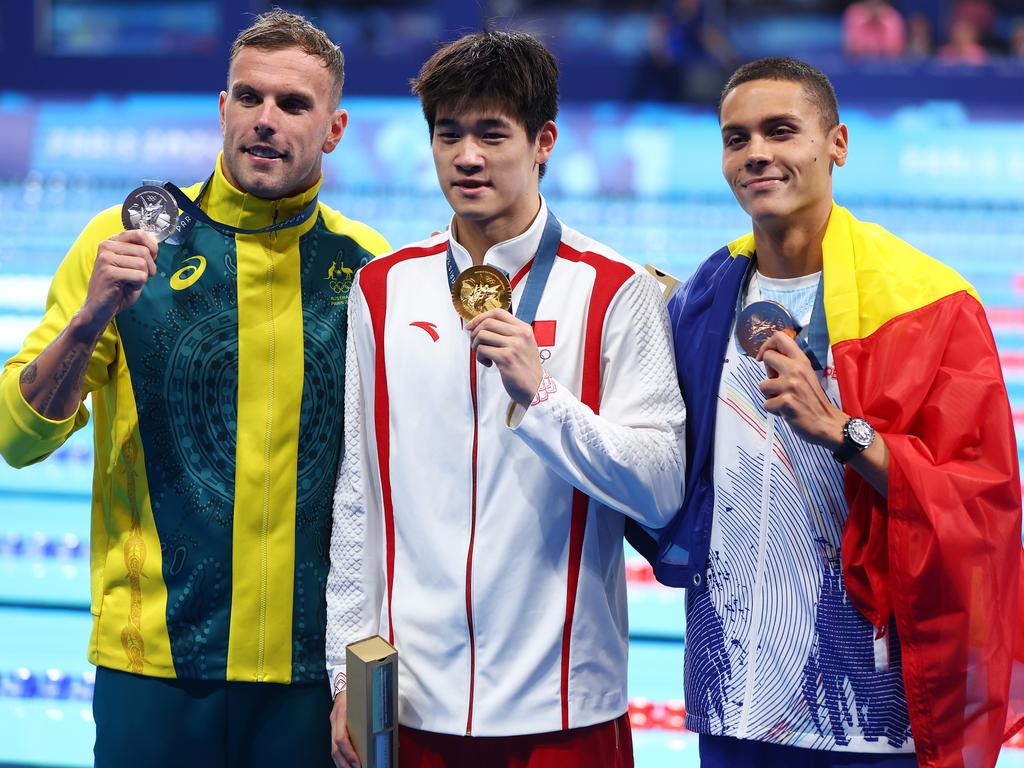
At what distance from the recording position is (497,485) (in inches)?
70.1

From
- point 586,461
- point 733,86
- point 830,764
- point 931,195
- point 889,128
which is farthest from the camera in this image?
point 889,128

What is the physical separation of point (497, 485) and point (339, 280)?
1.54 feet

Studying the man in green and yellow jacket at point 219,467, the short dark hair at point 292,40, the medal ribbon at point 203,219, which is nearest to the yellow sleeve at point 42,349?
the man in green and yellow jacket at point 219,467

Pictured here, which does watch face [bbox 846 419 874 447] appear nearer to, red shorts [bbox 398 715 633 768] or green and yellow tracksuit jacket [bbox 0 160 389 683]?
red shorts [bbox 398 715 633 768]

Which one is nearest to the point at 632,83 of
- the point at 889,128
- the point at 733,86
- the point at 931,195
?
the point at 889,128

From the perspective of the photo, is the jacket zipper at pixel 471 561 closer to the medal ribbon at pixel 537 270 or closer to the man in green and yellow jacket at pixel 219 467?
the medal ribbon at pixel 537 270

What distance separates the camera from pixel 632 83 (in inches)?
383

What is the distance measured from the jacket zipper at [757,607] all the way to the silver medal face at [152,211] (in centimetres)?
93

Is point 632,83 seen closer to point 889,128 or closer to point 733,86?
point 889,128

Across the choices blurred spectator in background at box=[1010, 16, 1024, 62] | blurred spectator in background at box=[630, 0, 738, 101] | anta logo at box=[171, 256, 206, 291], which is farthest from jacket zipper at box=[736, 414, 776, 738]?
blurred spectator in background at box=[1010, 16, 1024, 62]

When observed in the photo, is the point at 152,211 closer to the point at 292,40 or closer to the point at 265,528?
the point at 292,40

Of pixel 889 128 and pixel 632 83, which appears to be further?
pixel 632 83

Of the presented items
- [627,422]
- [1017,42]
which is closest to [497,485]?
[627,422]

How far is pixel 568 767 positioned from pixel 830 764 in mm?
371
